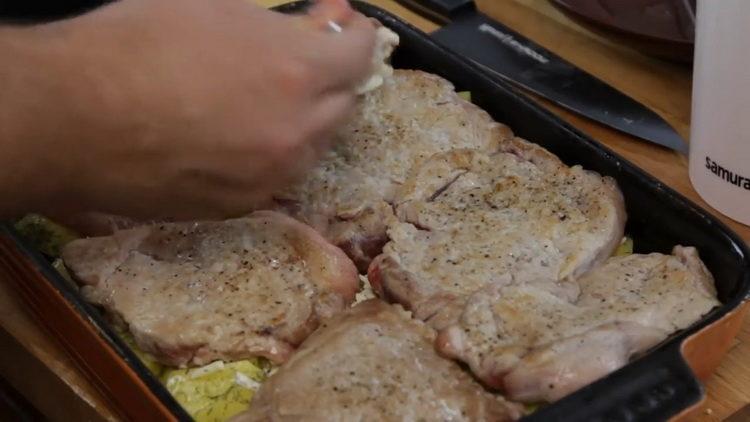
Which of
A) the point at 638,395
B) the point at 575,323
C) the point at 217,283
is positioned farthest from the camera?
the point at 217,283

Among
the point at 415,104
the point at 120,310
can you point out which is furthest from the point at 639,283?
the point at 120,310

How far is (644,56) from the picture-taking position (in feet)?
5.62

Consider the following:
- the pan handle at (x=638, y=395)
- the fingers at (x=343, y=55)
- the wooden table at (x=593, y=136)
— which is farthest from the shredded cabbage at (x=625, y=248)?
the fingers at (x=343, y=55)

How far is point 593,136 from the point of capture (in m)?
1.54

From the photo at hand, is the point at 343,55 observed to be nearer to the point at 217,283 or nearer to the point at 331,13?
the point at 331,13

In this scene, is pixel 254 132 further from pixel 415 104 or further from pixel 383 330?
pixel 415 104

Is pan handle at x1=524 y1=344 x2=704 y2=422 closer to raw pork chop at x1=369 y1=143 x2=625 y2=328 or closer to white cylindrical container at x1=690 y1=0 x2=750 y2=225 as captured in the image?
raw pork chop at x1=369 y1=143 x2=625 y2=328

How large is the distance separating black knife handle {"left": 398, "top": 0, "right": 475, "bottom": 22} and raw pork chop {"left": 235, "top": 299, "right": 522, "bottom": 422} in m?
0.79

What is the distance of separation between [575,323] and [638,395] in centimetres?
15

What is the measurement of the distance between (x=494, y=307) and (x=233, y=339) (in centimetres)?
31

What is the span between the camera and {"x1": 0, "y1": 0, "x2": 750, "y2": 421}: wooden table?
1.18 m

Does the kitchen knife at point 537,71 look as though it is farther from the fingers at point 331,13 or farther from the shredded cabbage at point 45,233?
the shredded cabbage at point 45,233

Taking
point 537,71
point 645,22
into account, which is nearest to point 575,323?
point 537,71

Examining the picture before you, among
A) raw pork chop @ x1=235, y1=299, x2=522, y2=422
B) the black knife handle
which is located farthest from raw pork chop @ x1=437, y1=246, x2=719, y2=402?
the black knife handle
